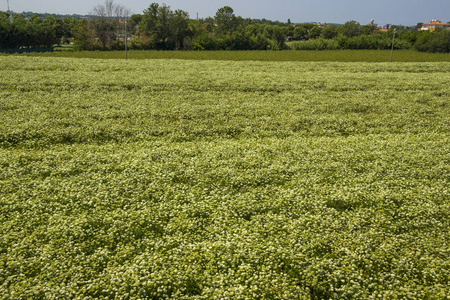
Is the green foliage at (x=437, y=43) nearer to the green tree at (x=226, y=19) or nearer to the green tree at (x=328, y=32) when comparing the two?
the green tree at (x=226, y=19)

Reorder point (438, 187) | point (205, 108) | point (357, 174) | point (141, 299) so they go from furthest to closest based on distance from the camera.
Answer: point (205, 108)
point (357, 174)
point (438, 187)
point (141, 299)

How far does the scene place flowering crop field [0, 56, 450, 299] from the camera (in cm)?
798

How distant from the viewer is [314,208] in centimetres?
1100

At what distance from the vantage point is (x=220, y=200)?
11508 mm

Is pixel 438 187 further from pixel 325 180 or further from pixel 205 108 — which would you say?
pixel 205 108

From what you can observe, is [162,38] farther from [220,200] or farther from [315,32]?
[315,32]

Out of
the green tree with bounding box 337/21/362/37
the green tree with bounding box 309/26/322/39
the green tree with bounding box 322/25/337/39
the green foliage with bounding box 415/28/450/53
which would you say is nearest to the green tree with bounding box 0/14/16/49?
the green foliage with bounding box 415/28/450/53

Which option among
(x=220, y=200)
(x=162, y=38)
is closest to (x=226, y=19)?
(x=162, y=38)

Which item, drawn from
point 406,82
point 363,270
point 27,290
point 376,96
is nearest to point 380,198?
point 363,270

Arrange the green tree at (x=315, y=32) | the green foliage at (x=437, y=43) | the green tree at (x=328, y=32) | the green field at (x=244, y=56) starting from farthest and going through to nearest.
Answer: the green tree at (x=315, y=32), the green tree at (x=328, y=32), the green foliage at (x=437, y=43), the green field at (x=244, y=56)

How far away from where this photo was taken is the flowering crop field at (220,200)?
798cm

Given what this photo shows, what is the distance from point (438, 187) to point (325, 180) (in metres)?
4.41

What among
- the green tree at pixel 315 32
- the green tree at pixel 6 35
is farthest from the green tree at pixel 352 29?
the green tree at pixel 6 35

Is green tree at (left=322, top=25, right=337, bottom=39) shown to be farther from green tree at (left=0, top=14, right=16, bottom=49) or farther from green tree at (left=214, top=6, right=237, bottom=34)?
green tree at (left=0, top=14, right=16, bottom=49)
